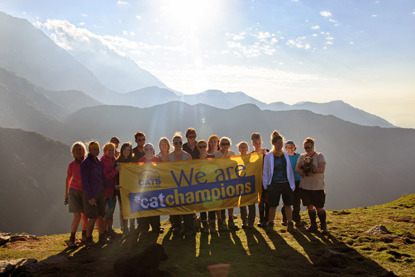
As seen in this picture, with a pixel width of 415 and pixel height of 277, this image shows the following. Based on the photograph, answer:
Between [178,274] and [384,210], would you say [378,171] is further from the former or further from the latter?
[178,274]

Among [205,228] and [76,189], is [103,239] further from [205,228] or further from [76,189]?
[205,228]

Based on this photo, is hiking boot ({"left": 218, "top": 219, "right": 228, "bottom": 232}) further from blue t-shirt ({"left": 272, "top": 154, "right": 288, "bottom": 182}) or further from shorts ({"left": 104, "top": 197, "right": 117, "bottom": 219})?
shorts ({"left": 104, "top": 197, "right": 117, "bottom": 219})

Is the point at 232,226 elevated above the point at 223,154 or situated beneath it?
situated beneath

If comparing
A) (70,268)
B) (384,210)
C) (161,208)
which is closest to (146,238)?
(161,208)

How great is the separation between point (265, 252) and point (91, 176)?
4176 mm

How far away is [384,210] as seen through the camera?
31.2 ft

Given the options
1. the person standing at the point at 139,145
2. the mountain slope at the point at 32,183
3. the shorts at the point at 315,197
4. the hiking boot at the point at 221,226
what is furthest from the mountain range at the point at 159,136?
the shorts at the point at 315,197

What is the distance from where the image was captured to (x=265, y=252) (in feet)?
18.5

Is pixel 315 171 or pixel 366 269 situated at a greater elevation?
pixel 315 171

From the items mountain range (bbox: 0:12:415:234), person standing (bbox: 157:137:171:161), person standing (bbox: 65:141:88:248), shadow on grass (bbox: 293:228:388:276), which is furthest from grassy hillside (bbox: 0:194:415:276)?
mountain range (bbox: 0:12:415:234)

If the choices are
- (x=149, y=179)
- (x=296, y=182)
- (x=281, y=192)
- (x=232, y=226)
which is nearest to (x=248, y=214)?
(x=232, y=226)

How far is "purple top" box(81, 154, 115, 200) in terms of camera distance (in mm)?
6060

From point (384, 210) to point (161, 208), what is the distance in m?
7.86

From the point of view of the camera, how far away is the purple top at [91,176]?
19.9 ft
